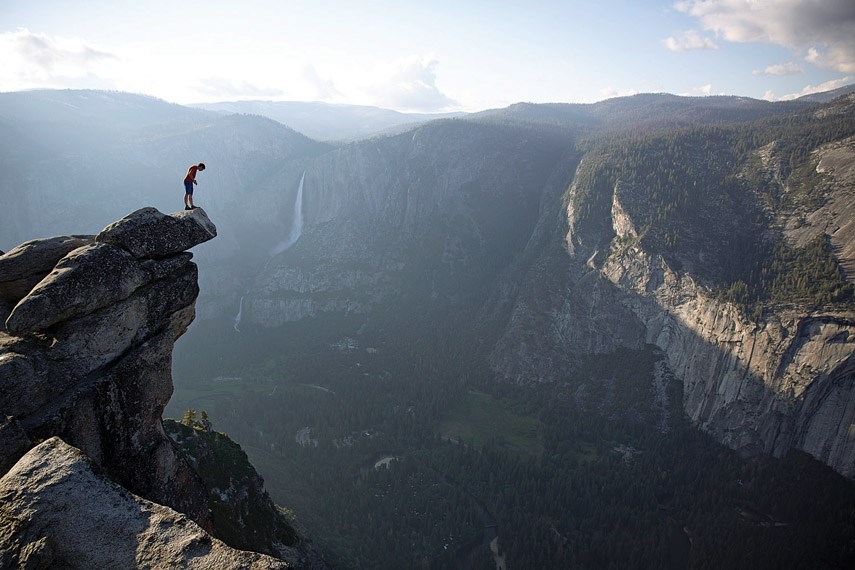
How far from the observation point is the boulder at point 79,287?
18.0 m

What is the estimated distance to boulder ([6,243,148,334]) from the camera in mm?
18047

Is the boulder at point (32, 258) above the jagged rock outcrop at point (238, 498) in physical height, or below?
above

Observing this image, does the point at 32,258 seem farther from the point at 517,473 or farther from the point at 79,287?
the point at 517,473

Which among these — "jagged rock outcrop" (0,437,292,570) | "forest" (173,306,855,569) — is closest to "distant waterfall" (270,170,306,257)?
"forest" (173,306,855,569)

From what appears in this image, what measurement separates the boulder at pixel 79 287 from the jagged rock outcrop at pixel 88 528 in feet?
19.5

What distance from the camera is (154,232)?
72.2 ft

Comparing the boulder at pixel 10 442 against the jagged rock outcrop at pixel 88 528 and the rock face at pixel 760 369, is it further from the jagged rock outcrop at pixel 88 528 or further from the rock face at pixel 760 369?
the rock face at pixel 760 369

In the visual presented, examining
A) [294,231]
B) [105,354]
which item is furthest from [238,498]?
[294,231]

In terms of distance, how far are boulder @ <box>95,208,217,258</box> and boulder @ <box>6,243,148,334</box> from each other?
62cm

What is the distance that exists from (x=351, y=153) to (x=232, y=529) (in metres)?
183

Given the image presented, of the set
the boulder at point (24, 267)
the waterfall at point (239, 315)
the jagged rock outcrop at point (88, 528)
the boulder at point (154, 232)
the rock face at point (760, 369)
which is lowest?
the waterfall at point (239, 315)

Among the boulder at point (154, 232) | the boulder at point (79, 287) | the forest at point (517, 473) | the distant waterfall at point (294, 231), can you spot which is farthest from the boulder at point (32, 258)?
the distant waterfall at point (294, 231)

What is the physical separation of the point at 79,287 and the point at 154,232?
→ 416 cm

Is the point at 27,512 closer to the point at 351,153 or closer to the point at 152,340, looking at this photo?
the point at 152,340
